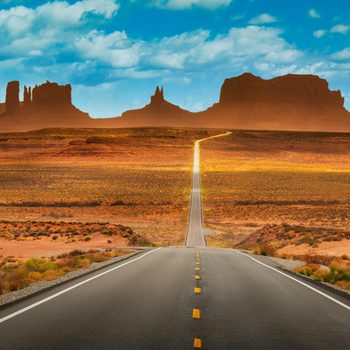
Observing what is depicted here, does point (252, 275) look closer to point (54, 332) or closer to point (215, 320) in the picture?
point (215, 320)

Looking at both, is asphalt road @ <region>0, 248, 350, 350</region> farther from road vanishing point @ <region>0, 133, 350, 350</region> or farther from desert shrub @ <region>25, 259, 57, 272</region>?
desert shrub @ <region>25, 259, 57, 272</region>

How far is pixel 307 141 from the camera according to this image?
558ft

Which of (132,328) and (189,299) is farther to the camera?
(189,299)

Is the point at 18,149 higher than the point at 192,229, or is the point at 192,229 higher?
the point at 18,149

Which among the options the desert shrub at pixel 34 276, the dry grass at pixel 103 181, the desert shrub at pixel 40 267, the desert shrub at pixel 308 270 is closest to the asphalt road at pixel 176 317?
the desert shrub at pixel 34 276

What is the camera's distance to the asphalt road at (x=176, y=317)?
24.8 ft

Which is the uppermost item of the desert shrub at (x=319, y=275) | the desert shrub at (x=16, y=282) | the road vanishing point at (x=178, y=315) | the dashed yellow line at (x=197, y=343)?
the dashed yellow line at (x=197, y=343)

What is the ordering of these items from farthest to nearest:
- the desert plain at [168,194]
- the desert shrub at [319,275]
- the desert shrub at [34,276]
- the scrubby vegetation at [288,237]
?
the desert plain at [168,194], the scrubby vegetation at [288,237], the desert shrub at [319,275], the desert shrub at [34,276]

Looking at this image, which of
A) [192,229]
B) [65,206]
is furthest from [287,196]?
[65,206]

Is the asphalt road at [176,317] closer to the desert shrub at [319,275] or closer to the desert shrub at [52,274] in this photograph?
the desert shrub at [52,274]

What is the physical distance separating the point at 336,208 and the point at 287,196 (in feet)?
40.5

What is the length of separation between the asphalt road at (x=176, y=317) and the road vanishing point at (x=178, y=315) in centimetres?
2

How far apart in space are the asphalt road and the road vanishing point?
15 millimetres

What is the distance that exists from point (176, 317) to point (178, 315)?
0.66 ft
